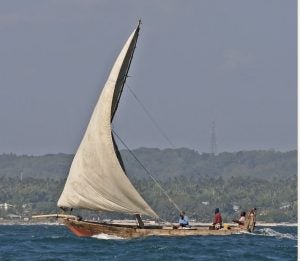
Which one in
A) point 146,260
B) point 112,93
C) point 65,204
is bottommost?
point 146,260

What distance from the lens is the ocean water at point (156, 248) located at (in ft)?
213

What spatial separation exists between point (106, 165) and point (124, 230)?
3.96 m

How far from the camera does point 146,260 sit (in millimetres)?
62781

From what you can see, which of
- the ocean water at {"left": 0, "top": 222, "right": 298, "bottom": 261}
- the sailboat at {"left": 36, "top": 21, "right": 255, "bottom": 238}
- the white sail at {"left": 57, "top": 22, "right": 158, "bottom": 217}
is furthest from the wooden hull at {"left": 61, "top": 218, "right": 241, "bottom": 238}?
the white sail at {"left": 57, "top": 22, "right": 158, "bottom": 217}

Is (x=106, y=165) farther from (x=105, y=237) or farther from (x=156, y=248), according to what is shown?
(x=156, y=248)

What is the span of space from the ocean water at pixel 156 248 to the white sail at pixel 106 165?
2079mm

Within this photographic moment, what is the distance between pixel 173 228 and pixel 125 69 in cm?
968

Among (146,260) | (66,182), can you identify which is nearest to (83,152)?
(66,182)

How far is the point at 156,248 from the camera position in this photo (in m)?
69.3

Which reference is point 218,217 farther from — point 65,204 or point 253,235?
point 65,204

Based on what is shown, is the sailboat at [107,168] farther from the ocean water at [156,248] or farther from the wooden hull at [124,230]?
the ocean water at [156,248]

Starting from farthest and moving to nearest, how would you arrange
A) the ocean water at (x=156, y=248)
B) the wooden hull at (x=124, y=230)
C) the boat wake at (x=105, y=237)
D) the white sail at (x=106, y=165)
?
the wooden hull at (x=124, y=230) < the boat wake at (x=105, y=237) < the white sail at (x=106, y=165) < the ocean water at (x=156, y=248)

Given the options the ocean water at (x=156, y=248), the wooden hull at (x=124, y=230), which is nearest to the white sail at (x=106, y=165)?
Answer: the wooden hull at (x=124, y=230)

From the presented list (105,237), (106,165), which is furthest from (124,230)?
(106,165)
